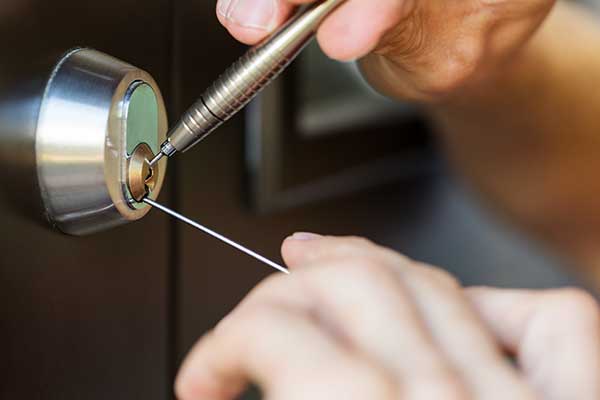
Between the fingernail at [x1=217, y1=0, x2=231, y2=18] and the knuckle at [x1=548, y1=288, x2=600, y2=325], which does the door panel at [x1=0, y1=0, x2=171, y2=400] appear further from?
the knuckle at [x1=548, y1=288, x2=600, y2=325]

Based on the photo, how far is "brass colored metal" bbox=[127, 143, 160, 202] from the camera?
215mm

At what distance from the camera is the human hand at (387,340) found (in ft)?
0.52

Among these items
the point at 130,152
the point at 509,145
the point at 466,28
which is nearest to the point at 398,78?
the point at 466,28

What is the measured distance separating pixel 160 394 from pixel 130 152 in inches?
3.8

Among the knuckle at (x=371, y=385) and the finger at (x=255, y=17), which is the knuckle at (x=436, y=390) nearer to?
the knuckle at (x=371, y=385)

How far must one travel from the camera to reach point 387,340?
0.16m

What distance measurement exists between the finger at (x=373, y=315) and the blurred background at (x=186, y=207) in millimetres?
67

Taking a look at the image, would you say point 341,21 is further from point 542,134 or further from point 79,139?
point 542,134

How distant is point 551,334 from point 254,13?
0.38 ft

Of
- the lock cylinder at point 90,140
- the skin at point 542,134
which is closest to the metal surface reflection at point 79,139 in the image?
the lock cylinder at point 90,140

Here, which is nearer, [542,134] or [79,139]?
[79,139]

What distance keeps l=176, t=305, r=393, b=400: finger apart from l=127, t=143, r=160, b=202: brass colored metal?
0.06 metres

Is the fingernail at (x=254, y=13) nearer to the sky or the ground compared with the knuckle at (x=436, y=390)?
nearer to the sky

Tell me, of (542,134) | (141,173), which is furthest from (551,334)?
(542,134)
